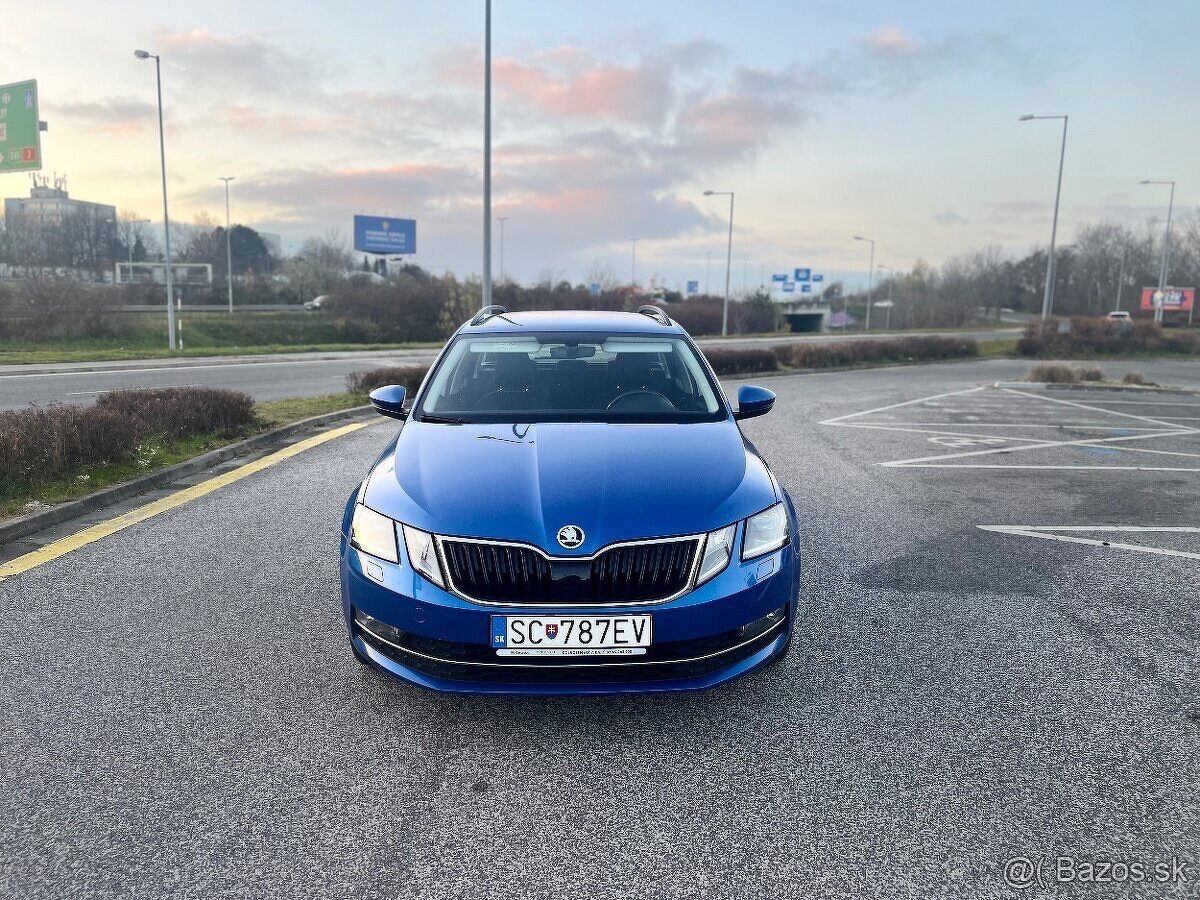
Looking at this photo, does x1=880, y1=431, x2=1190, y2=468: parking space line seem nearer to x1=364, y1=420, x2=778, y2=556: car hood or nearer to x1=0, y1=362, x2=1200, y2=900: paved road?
x1=0, y1=362, x2=1200, y2=900: paved road

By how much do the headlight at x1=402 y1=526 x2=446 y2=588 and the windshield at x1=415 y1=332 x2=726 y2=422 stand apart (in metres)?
1.18

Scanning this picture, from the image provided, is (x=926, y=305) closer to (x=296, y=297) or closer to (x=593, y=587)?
(x=296, y=297)

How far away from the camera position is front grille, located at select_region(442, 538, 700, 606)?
3098mm

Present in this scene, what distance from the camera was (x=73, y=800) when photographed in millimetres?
2811

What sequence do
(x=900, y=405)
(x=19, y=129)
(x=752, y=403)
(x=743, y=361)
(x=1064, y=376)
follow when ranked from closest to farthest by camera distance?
1. (x=752, y=403)
2. (x=900, y=405)
3. (x=1064, y=376)
4. (x=743, y=361)
5. (x=19, y=129)

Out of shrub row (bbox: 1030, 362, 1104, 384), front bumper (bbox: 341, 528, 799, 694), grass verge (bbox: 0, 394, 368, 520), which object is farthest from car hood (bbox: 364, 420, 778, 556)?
shrub row (bbox: 1030, 362, 1104, 384)

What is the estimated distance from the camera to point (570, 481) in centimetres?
347

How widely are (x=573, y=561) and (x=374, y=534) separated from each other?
0.85 m

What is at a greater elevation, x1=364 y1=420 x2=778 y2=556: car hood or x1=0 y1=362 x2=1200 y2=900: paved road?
x1=364 y1=420 x2=778 y2=556: car hood

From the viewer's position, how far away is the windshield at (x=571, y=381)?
14.7 ft

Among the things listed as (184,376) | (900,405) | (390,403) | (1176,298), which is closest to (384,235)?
(184,376)

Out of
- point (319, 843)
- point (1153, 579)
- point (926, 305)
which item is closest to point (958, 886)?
point (319, 843)

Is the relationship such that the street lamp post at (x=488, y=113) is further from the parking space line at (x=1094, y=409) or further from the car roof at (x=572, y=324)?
the car roof at (x=572, y=324)

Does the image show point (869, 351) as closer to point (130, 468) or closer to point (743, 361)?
point (743, 361)
